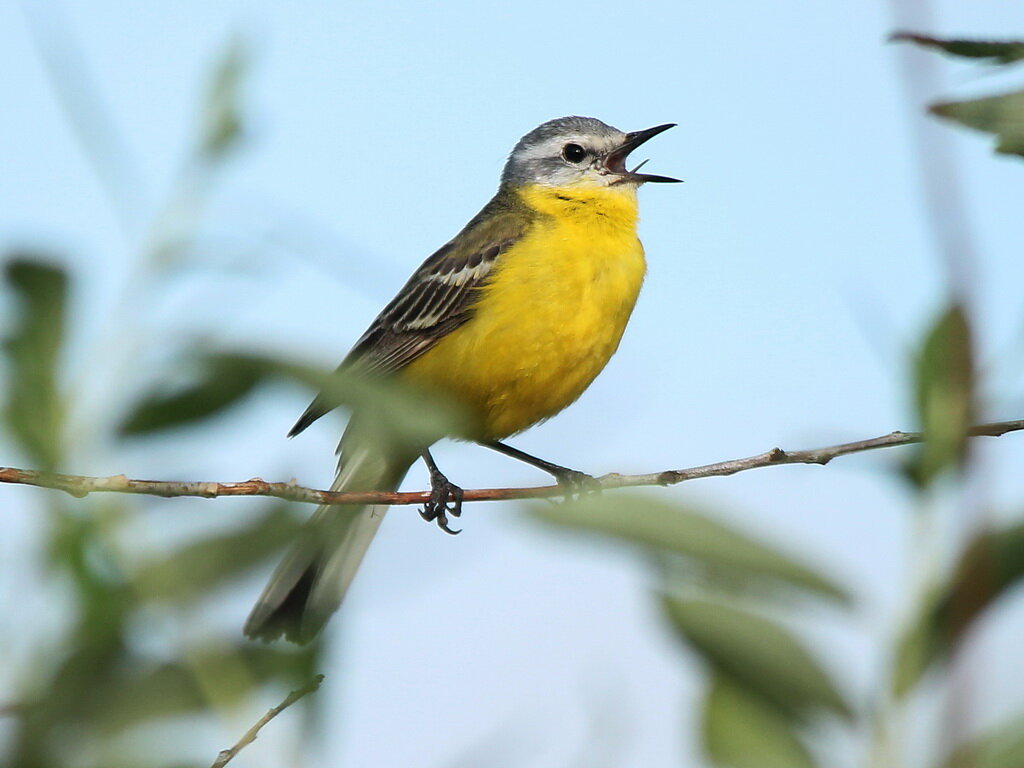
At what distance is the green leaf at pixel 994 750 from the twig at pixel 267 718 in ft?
1.85

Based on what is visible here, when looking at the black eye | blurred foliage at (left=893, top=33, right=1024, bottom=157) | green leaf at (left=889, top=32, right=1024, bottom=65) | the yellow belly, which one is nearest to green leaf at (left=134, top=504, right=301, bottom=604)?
blurred foliage at (left=893, top=33, right=1024, bottom=157)

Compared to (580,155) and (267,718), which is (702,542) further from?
(580,155)

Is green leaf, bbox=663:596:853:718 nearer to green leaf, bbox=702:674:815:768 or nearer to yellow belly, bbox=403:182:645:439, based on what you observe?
green leaf, bbox=702:674:815:768

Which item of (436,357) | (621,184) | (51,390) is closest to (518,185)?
(621,184)

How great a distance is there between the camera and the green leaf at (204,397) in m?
1.03

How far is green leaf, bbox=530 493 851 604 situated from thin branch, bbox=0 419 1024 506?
98mm

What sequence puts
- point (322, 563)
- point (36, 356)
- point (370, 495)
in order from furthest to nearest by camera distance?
point (322, 563), point (370, 495), point (36, 356)

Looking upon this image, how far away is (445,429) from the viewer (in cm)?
104

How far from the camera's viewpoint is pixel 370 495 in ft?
8.88

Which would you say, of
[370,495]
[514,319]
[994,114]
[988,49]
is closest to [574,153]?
[514,319]

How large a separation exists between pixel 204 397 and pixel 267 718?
287 mm

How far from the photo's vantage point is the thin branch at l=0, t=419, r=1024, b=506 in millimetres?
1071

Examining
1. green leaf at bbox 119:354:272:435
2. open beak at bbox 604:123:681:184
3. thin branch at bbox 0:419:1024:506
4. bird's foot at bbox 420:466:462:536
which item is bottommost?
bird's foot at bbox 420:466:462:536

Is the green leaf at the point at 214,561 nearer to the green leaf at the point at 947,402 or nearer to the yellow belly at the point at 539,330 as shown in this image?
the green leaf at the point at 947,402
